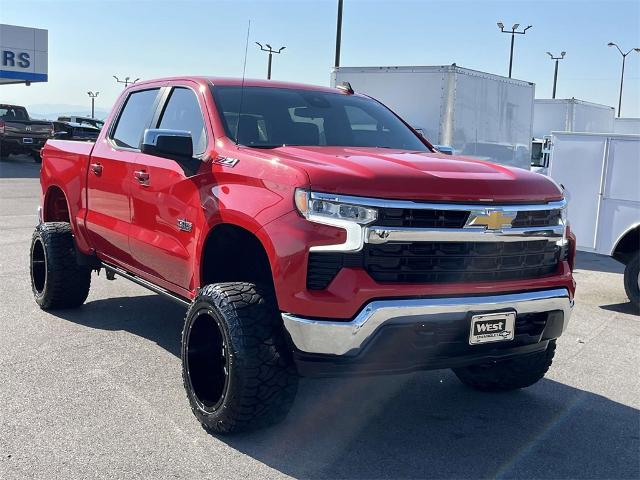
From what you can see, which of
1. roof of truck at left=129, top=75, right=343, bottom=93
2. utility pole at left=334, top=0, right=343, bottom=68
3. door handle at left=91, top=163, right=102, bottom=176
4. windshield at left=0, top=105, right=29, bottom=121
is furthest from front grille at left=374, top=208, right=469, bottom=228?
windshield at left=0, top=105, right=29, bottom=121

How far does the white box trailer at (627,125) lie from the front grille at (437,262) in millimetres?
24291

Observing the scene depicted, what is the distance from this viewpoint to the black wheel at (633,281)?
7.51m

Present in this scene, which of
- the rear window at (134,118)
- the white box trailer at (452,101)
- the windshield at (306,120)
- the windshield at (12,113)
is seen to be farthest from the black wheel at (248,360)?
the windshield at (12,113)

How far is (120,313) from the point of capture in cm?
642

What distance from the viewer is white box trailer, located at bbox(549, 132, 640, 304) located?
7.82 m

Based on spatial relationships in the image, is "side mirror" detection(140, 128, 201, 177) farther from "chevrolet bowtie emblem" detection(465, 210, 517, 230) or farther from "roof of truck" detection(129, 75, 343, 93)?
"chevrolet bowtie emblem" detection(465, 210, 517, 230)

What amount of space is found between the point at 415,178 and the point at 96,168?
2900 mm

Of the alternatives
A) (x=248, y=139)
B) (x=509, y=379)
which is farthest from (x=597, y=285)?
(x=248, y=139)

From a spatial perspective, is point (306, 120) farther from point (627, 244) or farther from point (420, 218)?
point (627, 244)

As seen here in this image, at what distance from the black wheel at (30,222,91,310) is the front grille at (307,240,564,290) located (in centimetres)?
337

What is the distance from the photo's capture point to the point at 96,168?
5484 mm

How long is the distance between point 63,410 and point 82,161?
231 cm

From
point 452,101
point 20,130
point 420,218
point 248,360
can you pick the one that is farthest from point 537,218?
point 20,130

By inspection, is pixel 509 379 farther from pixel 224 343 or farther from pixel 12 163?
pixel 12 163
